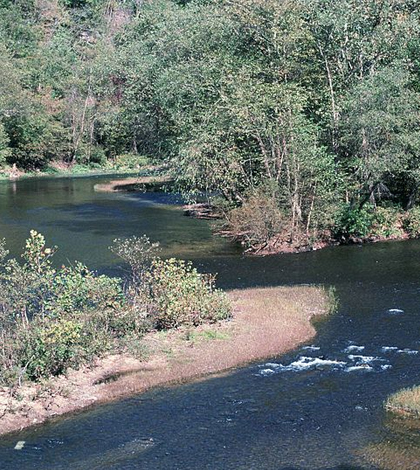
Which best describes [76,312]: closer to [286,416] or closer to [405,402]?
[286,416]

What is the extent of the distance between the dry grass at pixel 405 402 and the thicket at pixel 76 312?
8.64 meters

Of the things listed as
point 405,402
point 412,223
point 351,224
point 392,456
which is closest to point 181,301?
point 405,402

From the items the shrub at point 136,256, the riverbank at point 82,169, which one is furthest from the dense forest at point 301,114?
the riverbank at point 82,169

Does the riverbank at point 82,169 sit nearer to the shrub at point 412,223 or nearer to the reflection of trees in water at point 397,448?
the shrub at point 412,223

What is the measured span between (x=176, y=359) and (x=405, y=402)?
747cm

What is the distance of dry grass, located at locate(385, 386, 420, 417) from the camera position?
18.9 m

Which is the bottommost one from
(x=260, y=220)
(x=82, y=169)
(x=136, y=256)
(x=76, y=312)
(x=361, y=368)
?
(x=361, y=368)

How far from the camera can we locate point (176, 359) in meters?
23.0

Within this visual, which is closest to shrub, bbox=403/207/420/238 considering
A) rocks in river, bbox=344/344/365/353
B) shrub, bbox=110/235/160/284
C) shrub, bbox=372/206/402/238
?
shrub, bbox=372/206/402/238

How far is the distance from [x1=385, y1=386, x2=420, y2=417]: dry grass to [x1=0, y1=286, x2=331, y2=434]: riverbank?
17.2 ft

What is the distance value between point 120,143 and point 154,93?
46956 mm

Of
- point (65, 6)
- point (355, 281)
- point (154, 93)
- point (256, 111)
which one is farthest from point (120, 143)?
point (355, 281)

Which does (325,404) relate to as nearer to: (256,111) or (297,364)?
(297,364)

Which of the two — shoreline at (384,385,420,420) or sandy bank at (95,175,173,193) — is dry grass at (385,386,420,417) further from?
sandy bank at (95,175,173,193)
